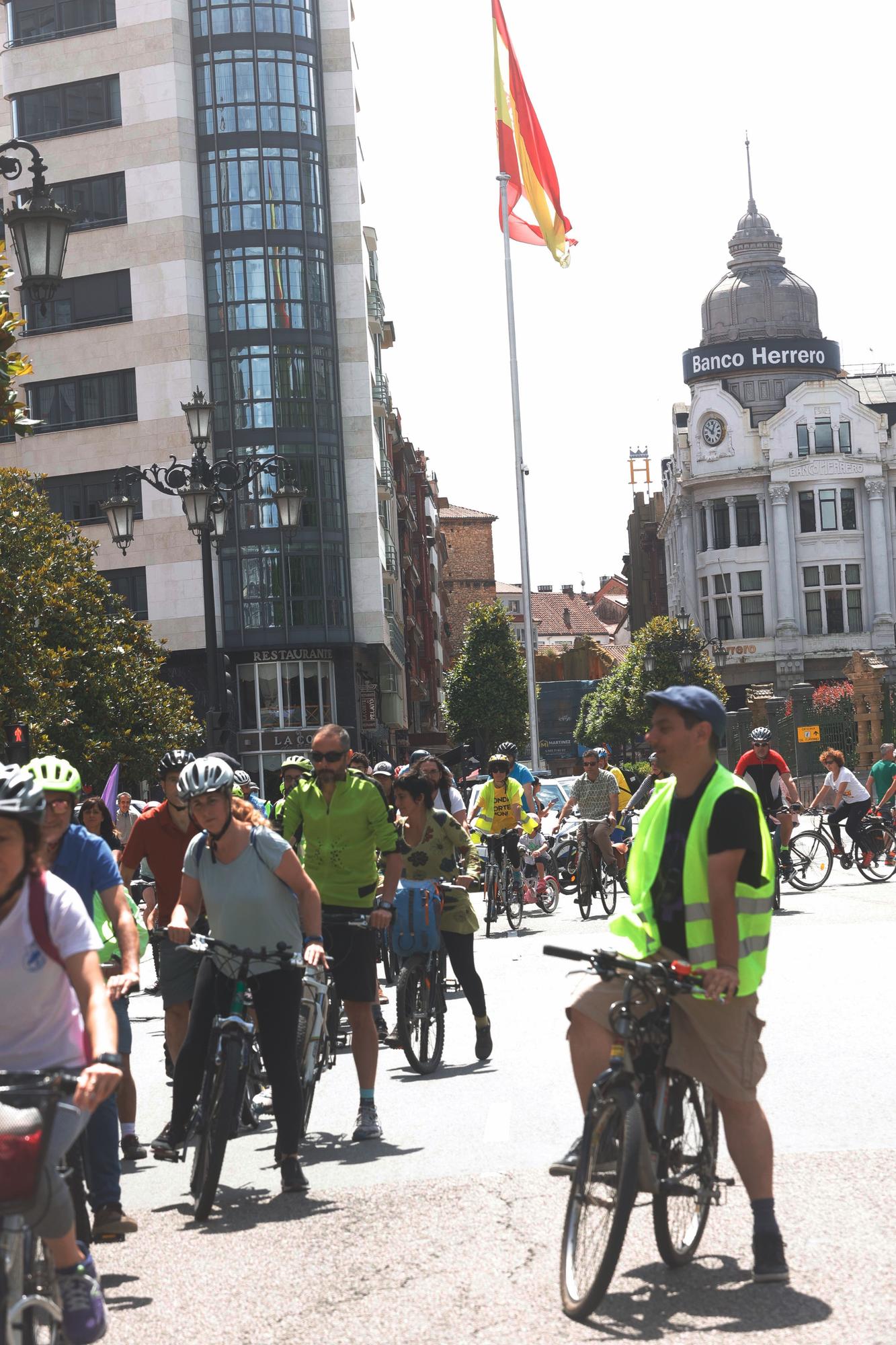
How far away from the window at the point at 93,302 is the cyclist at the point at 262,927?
169ft

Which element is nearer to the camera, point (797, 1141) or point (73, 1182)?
point (73, 1182)

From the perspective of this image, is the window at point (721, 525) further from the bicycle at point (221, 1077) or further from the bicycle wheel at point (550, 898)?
the bicycle at point (221, 1077)

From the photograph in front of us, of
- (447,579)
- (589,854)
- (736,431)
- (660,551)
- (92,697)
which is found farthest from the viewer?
(447,579)

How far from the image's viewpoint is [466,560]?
490 feet

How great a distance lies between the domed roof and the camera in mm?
89438

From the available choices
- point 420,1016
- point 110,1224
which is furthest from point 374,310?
point 110,1224

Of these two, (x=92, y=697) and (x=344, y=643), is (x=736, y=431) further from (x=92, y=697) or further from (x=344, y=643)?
(x=92, y=697)

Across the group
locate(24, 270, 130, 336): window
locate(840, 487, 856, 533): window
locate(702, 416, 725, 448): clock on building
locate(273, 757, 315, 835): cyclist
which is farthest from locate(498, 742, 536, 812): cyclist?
locate(702, 416, 725, 448): clock on building

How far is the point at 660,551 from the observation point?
11162 centimetres

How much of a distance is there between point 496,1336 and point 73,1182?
1306 millimetres

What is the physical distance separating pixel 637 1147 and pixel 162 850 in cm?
464

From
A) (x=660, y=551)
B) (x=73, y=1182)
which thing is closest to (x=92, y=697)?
(x=73, y=1182)

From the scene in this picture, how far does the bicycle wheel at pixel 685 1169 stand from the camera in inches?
218

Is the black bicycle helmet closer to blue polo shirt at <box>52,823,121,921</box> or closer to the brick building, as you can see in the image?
blue polo shirt at <box>52,823,121,921</box>
